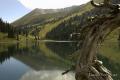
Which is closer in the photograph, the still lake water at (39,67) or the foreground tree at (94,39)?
the foreground tree at (94,39)

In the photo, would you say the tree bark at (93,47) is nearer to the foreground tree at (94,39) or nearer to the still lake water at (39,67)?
the foreground tree at (94,39)

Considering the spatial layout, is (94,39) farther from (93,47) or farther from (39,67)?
(39,67)

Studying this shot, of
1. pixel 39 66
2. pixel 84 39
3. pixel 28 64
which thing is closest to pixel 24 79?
pixel 39 66

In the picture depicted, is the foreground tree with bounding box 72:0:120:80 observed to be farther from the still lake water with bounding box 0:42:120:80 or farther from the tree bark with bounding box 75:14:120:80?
the still lake water with bounding box 0:42:120:80

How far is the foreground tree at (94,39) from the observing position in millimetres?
5000

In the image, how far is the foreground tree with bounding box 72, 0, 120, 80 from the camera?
5.00 m

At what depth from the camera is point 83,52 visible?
512cm

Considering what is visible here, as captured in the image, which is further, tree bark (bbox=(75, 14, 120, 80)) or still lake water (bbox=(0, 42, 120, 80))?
still lake water (bbox=(0, 42, 120, 80))

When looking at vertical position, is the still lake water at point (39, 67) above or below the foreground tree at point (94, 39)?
below

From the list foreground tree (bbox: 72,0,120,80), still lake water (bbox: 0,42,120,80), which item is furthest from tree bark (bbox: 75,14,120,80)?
still lake water (bbox: 0,42,120,80)

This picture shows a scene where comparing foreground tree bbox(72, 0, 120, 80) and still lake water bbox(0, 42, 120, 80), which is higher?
foreground tree bbox(72, 0, 120, 80)

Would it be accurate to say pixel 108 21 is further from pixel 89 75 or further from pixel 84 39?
pixel 89 75

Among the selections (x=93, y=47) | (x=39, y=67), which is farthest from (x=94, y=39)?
(x=39, y=67)

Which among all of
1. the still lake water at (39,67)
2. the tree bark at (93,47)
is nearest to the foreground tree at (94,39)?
the tree bark at (93,47)
